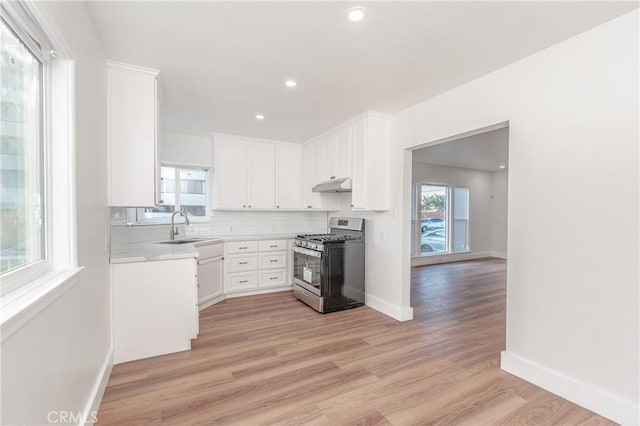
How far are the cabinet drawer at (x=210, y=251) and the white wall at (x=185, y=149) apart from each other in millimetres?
1377

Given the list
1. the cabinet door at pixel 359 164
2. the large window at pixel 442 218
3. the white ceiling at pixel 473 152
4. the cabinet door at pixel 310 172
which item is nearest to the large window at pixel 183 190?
the cabinet door at pixel 310 172

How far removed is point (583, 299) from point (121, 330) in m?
3.47

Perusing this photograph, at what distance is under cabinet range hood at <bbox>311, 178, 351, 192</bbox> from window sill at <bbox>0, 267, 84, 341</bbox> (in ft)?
9.26

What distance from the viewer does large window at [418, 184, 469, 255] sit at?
7.37m

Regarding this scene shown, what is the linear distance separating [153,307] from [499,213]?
8752 millimetres

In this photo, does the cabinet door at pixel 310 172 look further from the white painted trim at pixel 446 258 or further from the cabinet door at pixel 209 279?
the white painted trim at pixel 446 258

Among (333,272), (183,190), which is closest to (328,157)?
(333,272)

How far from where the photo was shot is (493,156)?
620 cm

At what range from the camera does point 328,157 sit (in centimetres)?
421

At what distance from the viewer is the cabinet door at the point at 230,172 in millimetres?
4391

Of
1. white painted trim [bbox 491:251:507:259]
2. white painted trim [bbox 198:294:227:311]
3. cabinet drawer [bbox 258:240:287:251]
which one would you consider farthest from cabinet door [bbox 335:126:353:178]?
white painted trim [bbox 491:251:507:259]

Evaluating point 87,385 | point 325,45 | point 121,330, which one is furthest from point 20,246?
point 325,45

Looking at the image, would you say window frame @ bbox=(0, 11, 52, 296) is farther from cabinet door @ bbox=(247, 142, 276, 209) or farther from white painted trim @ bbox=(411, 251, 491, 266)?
white painted trim @ bbox=(411, 251, 491, 266)

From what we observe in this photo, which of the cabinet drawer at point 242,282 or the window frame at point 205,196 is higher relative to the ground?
the window frame at point 205,196
